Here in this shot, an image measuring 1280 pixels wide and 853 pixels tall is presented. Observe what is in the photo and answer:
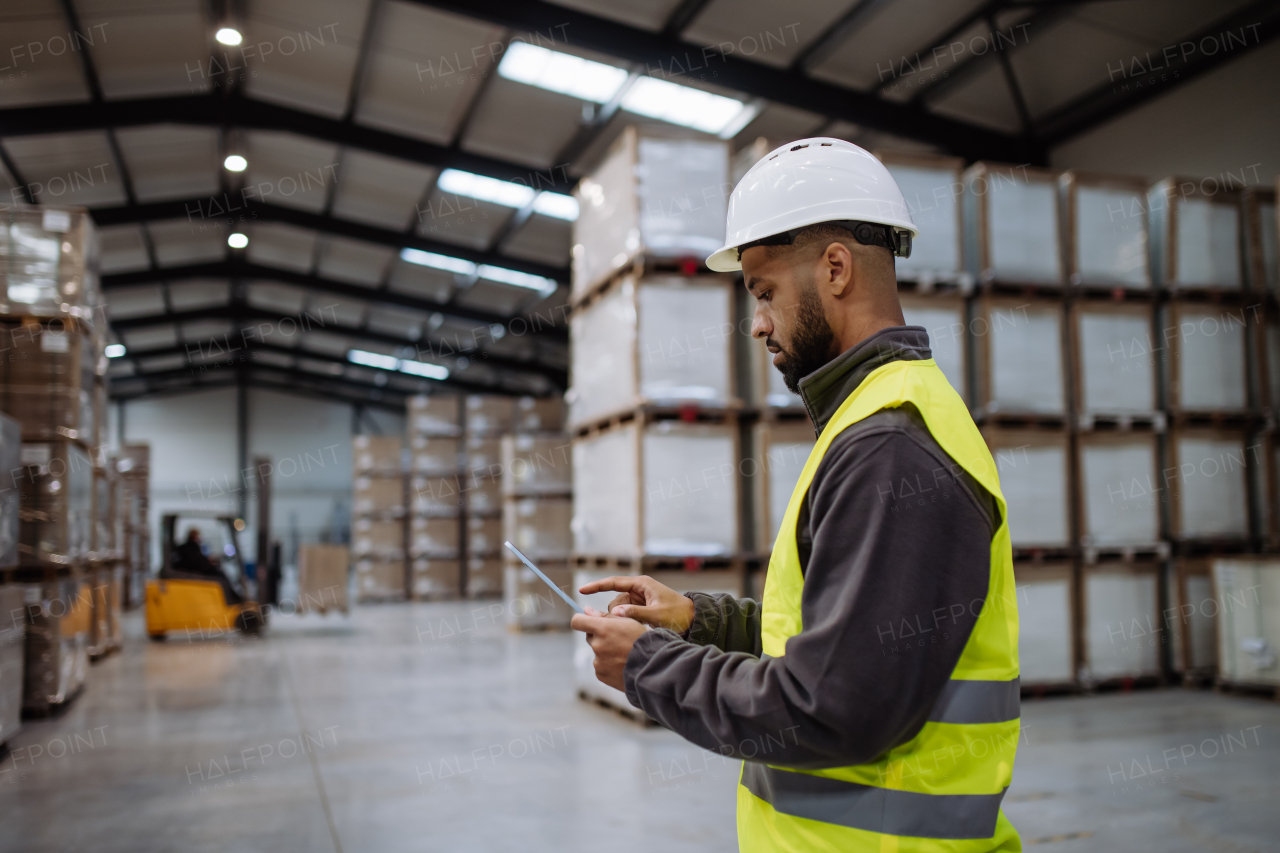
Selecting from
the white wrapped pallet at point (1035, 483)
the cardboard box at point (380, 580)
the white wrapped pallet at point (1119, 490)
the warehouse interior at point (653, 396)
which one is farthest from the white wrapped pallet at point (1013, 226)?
the cardboard box at point (380, 580)

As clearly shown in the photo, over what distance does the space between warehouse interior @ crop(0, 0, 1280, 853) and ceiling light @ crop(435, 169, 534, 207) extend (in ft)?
0.36

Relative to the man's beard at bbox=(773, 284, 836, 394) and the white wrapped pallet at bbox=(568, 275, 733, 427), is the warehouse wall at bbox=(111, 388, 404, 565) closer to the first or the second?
the white wrapped pallet at bbox=(568, 275, 733, 427)

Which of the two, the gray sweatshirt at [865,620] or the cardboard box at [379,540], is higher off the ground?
the gray sweatshirt at [865,620]

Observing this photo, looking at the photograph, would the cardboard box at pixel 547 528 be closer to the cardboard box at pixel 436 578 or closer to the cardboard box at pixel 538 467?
the cardboard box at pixel 538 467

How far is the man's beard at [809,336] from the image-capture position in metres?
1.28

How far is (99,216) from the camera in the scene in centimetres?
1420

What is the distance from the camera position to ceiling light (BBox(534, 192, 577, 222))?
45.0 ft

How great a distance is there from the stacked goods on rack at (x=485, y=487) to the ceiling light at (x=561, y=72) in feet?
25.6

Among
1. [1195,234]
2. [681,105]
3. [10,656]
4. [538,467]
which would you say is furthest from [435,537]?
[1195,234]

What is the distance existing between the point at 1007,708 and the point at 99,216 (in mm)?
16114

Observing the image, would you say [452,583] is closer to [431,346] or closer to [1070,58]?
[431,346]

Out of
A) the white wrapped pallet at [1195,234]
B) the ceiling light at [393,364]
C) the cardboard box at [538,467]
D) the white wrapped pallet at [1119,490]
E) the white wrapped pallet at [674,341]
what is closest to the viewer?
the white wrapped pallet at [674,341]

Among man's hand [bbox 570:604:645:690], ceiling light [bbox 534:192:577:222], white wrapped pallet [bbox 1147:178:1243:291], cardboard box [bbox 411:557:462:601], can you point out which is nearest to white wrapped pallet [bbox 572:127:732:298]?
white wrapped pallet [bbox 1147:178:1243:291]

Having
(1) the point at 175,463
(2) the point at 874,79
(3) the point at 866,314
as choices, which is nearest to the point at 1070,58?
(2) the point at 874,79
